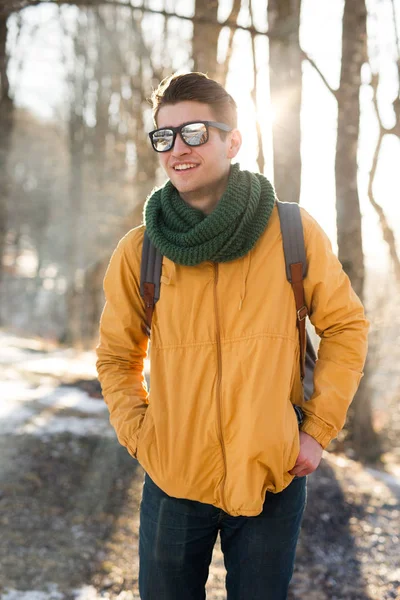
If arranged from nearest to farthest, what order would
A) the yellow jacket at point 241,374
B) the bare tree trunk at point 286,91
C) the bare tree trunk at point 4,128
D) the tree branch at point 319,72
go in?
the yellow jacket at point 241,374 → the bare tree trunk at point 286,91 → the tree branch at point 319,72 → the bare tree trunk at point 4,128

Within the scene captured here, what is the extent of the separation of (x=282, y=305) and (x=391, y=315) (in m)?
13.2

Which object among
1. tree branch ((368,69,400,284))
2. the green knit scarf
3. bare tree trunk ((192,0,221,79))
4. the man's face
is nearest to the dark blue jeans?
the green knit scarf

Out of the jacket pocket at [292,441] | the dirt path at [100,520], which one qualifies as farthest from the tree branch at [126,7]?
the jacket pocket at [292,441]

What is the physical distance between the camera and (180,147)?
1.93 meters

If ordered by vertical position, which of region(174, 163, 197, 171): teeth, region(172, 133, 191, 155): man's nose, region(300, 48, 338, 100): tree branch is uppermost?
region(300, 48, 338, 100): tree branch

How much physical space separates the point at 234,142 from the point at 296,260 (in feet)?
1.61

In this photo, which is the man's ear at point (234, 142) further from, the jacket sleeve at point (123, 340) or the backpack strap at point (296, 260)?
the jacket sleeve at point (123, 340)

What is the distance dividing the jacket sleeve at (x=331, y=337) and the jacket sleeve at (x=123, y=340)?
59 cm

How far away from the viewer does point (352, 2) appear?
6141mm

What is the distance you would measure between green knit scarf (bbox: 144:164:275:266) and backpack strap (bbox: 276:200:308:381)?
0.24ft

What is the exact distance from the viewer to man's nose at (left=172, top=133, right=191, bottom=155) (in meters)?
1.92

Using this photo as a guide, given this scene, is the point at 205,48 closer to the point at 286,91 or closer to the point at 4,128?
the point at 286,91

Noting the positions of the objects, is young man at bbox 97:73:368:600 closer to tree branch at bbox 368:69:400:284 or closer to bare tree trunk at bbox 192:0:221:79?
bare tree trunk at bbox 192:0:221:79

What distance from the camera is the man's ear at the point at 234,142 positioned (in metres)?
2.02
